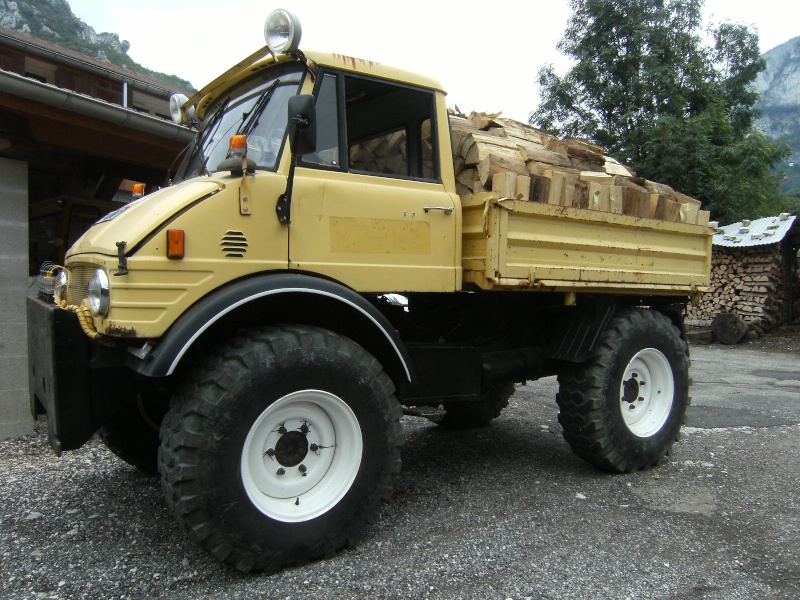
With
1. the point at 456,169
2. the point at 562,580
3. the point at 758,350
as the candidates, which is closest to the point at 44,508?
the point at 562,580

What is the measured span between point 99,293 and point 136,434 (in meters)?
1.56

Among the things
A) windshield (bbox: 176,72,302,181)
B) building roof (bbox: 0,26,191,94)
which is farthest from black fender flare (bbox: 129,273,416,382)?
building roof (bbox: 0,26,191,94)

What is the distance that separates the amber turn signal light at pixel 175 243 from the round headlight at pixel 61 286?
42.0 inches

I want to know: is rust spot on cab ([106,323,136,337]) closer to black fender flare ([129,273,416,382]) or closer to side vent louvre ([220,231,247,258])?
black fender flare ([129,273,416,382])

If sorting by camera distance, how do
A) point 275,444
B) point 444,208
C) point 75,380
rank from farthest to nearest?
1. point 444,208
2. point 275,444
3. point 75,380

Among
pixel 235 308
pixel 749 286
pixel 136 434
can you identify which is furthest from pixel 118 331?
pixel 749 286

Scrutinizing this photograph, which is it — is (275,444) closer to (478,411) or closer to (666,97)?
(478,411)

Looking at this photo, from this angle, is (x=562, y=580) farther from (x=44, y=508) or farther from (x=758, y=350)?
(x=758, y=350)

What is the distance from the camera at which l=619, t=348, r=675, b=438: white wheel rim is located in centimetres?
471

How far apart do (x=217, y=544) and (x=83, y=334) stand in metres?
1.17

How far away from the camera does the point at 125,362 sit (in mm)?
2969

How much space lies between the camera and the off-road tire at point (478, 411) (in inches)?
223

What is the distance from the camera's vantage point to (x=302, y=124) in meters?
2.99

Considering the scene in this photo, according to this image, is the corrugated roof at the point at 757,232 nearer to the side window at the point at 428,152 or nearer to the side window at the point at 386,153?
the side window at the point at 428,152
